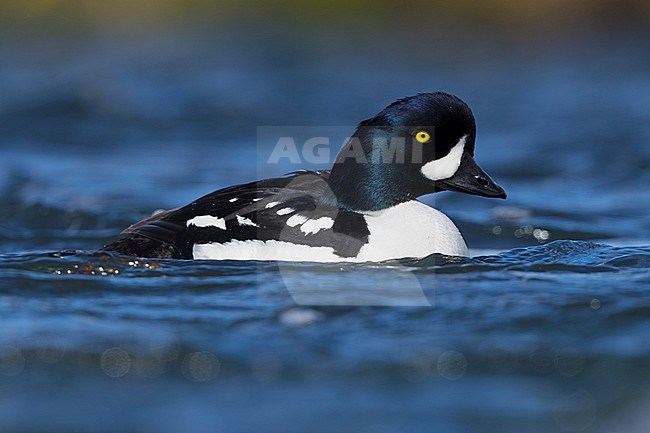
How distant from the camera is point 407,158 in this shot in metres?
7.25

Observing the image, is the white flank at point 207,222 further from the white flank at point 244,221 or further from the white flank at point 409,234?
the white flank at point 409,234

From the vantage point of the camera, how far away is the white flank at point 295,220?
7.00 metres

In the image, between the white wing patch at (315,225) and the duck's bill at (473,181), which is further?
the duck's bill at (473,181)

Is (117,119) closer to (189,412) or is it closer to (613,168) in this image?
(613,168)

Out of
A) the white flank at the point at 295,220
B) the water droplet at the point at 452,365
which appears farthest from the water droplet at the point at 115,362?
the water droplet at the point at 452,365

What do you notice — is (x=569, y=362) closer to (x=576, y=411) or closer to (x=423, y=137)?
(x=576, y=411)

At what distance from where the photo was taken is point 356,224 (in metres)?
7.13

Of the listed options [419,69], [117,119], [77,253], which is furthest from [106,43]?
[77,253]

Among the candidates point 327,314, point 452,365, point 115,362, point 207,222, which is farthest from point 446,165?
point 115,362

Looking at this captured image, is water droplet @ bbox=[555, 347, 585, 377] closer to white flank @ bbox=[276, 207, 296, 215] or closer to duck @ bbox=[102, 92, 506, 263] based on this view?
duck @ bbox=[102, 92, 506, 263]

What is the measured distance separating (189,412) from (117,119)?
922 cm

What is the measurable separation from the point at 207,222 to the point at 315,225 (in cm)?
73

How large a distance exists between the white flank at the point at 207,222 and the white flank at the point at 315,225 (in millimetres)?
535

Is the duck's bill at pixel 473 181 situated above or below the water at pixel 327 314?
above
